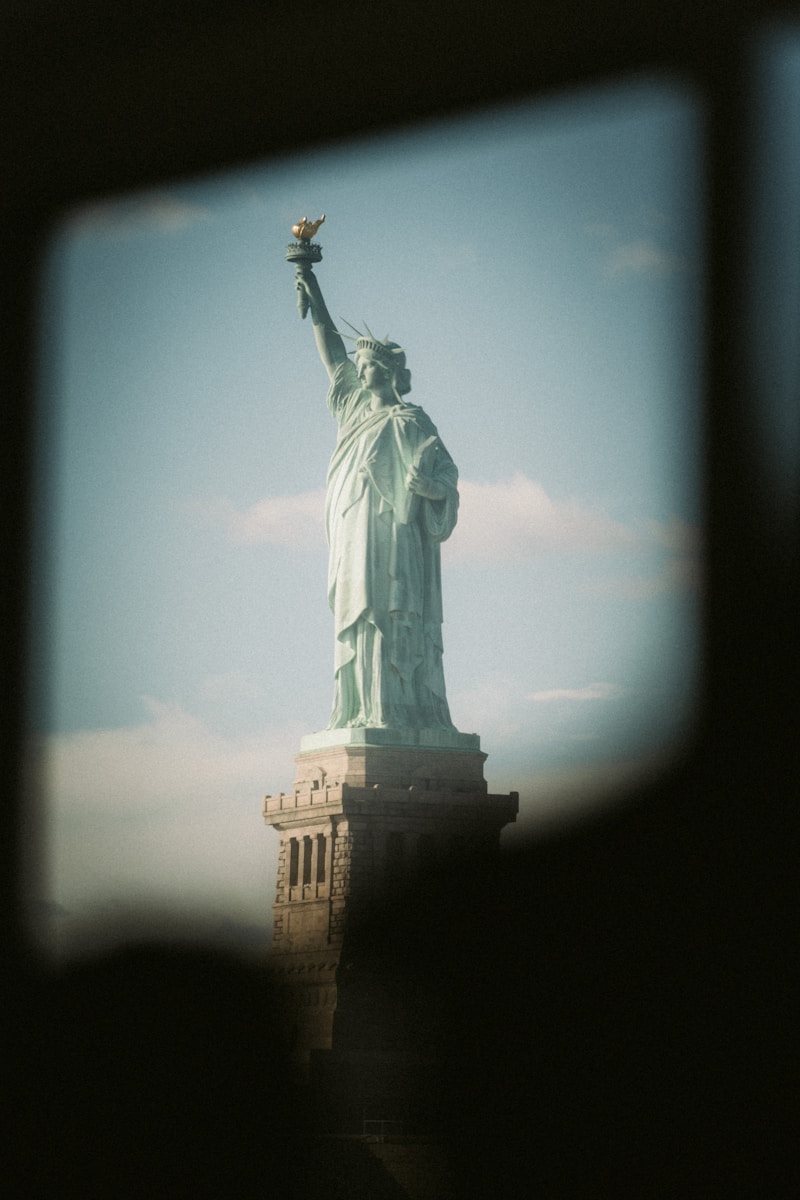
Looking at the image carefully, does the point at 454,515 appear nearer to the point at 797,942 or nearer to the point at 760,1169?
the point at 797,942

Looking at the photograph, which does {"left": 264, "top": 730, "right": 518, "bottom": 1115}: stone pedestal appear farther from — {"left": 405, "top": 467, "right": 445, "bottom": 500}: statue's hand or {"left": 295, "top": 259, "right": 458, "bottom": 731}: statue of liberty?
{"left": 405, "top": 467, "right": 445, "bottom": 500}: statue's hand

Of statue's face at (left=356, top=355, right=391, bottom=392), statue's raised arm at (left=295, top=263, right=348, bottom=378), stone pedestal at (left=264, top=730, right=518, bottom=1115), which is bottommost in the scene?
stone pedestal at (left=264, top=730, right=518, bottom=1115)

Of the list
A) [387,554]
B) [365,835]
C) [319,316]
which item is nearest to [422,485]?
[387,554]

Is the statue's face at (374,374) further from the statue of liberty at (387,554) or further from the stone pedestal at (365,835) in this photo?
the stone pedestal at (365,835)

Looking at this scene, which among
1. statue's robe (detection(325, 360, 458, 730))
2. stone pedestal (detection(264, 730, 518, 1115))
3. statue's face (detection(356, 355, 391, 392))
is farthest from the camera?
statue's face (detection(356, 355, 391, 392))

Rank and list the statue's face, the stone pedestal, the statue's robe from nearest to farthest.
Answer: the stone pedestal
the statue's robe
the statue's face

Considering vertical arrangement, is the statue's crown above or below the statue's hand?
above

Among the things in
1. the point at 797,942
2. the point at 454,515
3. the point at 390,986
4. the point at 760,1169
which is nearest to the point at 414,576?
the point at 454,515

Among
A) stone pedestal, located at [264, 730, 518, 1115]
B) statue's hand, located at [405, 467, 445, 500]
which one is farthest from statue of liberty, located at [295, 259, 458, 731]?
stone pedestal, located at [264, 730, 518, 1115]
